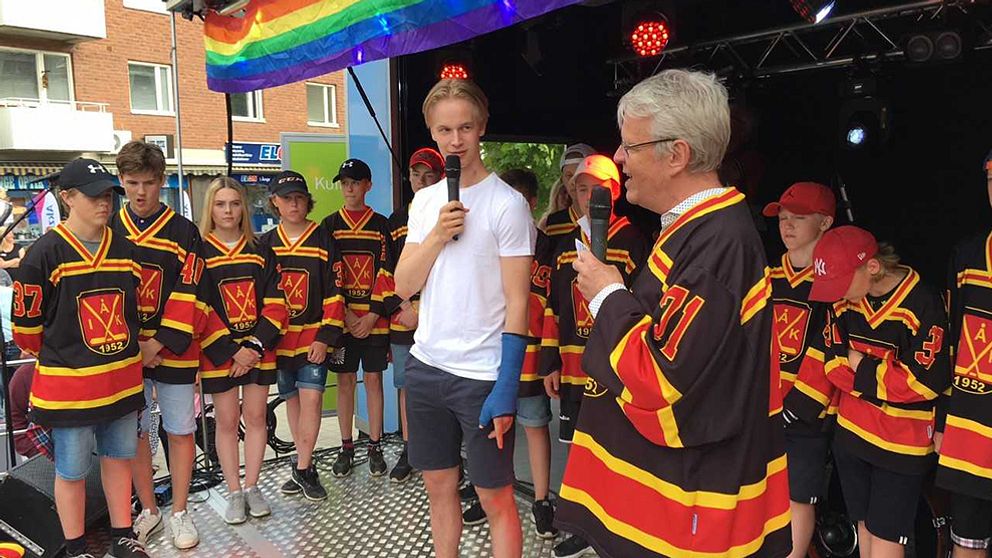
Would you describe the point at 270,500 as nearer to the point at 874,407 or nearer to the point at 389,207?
the point at 389,207

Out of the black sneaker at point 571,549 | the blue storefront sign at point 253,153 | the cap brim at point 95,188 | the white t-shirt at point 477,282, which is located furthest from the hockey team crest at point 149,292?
the blue storefront sign at point 253,153

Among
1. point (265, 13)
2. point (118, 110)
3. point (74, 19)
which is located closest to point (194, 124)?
point (118, 110)

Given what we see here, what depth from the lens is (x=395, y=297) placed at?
14.0ft

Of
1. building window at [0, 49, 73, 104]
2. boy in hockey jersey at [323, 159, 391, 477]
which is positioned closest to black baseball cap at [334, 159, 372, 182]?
boy in hockey jersey at [323, 159, 391, 477]

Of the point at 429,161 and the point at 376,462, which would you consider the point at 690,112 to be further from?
the point at 376,462

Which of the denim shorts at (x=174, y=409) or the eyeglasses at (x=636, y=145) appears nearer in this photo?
the eyeglasses at (x=636, y=145)

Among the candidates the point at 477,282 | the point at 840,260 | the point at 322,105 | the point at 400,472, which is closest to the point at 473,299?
the point at 477,282

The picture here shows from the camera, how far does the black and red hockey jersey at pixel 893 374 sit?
2551 mm

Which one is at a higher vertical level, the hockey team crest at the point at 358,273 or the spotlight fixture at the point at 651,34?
the spotlight fixture at the point at 651,34

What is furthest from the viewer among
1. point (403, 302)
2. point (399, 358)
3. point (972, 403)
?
point (399, 358)

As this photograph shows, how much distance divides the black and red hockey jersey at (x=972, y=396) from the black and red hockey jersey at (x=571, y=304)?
1275 millimetres

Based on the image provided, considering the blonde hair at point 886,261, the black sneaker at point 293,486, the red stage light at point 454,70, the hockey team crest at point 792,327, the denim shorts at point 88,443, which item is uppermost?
the red stage light at point 454,70

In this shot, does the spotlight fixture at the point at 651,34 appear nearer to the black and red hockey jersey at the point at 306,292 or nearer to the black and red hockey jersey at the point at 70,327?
the black and red hockey jersey at the point at 306,292

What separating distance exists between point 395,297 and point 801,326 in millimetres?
2373
